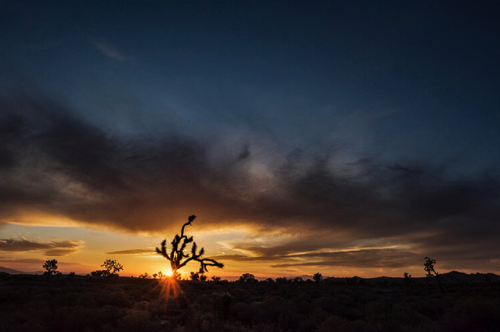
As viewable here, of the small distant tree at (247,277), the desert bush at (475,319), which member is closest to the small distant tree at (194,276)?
the small distant tree at (247,277)

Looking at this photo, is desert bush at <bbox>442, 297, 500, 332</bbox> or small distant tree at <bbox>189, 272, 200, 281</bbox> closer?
desert bush at <bbox>442, 297, 500, 332</bbox>

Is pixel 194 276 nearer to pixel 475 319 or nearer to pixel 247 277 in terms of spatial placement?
pixel 247 277

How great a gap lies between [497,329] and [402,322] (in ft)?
17.0

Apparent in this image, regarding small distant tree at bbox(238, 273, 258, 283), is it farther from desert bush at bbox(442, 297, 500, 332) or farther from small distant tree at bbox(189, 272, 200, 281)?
desert bush at bbox(442, 297, 500, 332)

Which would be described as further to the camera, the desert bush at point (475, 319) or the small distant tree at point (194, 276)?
the small distant tree at point (194, 276)

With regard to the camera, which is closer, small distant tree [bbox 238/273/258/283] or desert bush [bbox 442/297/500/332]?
desert bush [bbox 442/297/500/332]

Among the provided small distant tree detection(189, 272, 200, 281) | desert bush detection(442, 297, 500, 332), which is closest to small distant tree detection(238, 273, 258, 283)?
small distant tree detection(189, 272, 200, 281)

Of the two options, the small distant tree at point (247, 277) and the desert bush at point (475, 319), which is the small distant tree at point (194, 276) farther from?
the desert bush at point (475, 319)

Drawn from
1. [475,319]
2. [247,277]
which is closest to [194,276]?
[247,277]

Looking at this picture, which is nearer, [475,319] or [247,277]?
[475,319]

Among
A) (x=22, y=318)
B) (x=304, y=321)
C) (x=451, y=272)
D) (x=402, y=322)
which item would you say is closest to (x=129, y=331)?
(x=22, y=318)

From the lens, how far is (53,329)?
1246 cm

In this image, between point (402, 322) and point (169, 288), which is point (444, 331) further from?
point (169, 288)

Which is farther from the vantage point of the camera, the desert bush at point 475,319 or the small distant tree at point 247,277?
the small distant tree at point 247,277
